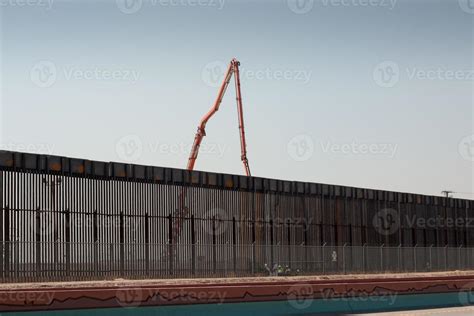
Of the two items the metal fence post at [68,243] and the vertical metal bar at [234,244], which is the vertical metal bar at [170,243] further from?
the metal fence post at [68,243]

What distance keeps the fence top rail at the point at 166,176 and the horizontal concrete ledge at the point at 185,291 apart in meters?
4.11

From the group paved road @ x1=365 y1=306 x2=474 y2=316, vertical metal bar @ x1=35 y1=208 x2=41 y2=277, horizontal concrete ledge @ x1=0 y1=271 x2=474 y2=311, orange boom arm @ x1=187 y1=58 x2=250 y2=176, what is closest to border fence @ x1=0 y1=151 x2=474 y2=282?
vertical metal bar @ x1=35 y1=208 x2=41 y2=277

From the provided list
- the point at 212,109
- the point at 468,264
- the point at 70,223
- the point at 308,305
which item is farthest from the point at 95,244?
the point at 212,109

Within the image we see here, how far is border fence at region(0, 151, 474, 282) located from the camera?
2816cm

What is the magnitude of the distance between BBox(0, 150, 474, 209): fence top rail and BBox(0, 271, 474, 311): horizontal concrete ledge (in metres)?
4.11

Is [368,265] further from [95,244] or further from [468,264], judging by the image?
[95,244]

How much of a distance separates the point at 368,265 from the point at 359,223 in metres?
3.74

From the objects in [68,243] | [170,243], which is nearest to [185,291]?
[68,243]

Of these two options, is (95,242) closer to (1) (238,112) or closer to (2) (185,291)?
(2) (185,291)

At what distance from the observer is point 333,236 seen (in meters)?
42.9

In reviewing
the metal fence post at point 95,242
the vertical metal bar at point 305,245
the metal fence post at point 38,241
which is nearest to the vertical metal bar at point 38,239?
the metal fence post at point 38,241

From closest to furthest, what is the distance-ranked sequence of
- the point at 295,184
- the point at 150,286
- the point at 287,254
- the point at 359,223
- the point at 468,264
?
the point at 150,286 < the point at 287,254 < the point at 295,184 < the point at 359,223 < the point at 468,264

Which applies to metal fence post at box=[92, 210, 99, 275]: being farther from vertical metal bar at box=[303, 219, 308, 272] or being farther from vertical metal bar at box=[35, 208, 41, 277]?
vertical metal bar at box=[303, 219, 308, 272]

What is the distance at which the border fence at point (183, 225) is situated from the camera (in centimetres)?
2816
